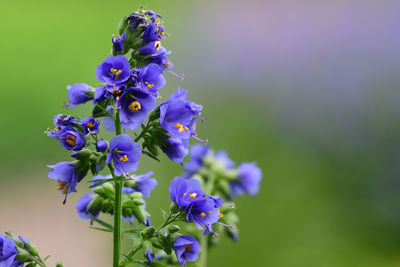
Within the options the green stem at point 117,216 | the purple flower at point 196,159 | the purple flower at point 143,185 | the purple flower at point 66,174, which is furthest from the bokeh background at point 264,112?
the purple flower at point 66,174

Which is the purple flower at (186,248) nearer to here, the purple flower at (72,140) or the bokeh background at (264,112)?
the purple flower at (72,140)

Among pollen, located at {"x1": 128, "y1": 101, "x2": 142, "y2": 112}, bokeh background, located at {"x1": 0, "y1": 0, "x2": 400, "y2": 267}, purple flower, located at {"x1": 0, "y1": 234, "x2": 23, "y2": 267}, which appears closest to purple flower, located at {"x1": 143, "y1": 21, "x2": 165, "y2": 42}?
pollen, located at {"x1": 128, "y1": 101, "x2": 142, "y2": 112}

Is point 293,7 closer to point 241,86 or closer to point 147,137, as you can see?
point 241,86

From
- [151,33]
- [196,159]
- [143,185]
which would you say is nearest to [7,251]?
[143,185]

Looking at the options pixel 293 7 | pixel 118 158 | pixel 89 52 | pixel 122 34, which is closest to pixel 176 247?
pixel 118 158

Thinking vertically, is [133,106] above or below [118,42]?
below

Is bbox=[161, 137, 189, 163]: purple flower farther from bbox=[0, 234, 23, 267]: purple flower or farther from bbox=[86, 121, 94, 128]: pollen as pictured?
bbox=[0, 234, 23, 267]: purple flower

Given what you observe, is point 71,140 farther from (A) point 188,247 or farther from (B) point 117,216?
(A) point 188,247
